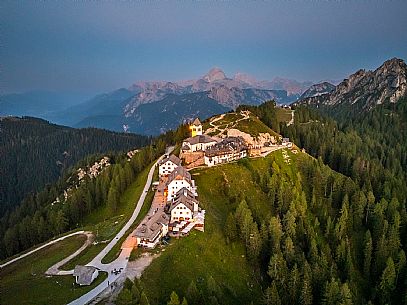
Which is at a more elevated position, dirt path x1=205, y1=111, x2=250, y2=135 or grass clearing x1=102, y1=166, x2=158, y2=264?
dirt path x1=205, y1=111, x2=250, y2=135

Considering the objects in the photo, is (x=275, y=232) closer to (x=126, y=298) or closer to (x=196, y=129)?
(x=126, y=298)

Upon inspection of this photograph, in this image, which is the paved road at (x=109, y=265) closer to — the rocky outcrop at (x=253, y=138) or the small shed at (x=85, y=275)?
the small shed at (x=85, y=275)

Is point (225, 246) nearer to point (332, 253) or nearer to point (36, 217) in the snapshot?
point (332, 253)

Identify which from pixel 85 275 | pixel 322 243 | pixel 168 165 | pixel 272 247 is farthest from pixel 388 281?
pixel 168 165

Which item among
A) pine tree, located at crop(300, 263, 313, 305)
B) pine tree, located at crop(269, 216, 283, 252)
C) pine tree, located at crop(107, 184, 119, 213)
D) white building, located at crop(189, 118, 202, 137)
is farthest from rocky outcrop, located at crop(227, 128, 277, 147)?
pine tree, located at crop(300, 263, 313, 305)

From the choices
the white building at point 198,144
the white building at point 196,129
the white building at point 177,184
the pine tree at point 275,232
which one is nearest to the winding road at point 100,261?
the white building at point 177,184

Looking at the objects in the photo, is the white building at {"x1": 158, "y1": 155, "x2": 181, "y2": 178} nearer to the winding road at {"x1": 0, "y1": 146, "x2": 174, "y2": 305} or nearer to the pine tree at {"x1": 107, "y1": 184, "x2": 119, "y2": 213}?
the pine tree at {"x1": 107, "y1": 184, "x2": 119, "y2": 213}
